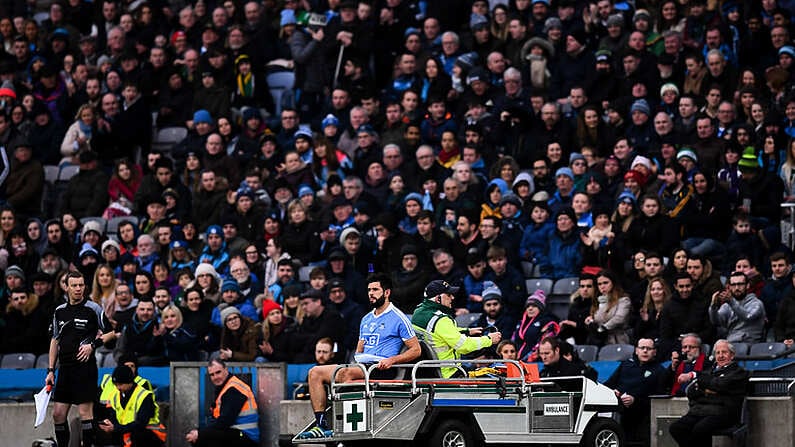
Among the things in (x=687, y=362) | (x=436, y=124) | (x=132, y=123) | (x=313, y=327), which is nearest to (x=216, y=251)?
(x=313, y=327)

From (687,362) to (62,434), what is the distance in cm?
618

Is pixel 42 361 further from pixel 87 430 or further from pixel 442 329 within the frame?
pixel 442 329

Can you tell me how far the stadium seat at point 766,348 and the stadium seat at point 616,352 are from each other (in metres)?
1.29

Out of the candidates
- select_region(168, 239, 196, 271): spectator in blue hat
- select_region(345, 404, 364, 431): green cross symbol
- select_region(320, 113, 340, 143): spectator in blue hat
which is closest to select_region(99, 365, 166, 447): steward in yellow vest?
select_region(345, 404, 364, 431): green cross symbol

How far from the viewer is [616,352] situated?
725 inches

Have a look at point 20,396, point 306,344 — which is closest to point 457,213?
point 306,344

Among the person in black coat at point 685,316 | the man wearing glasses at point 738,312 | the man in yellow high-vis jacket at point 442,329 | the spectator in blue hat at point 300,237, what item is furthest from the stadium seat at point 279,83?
the man in yellow high-vis jacket at point 442,329

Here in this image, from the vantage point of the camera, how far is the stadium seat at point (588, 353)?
1852 cm

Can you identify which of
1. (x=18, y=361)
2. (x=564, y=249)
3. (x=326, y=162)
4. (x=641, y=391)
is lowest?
(x=641, y=391)

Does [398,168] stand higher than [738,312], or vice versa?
[398,168]

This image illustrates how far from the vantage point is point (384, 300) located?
15148mm

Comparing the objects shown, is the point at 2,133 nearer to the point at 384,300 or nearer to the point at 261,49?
the point at 261,49

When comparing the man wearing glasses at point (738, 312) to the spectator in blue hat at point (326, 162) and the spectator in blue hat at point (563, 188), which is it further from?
the spectator in blue hat at point (326, 162)

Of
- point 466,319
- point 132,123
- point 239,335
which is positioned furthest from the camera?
point 132,123
